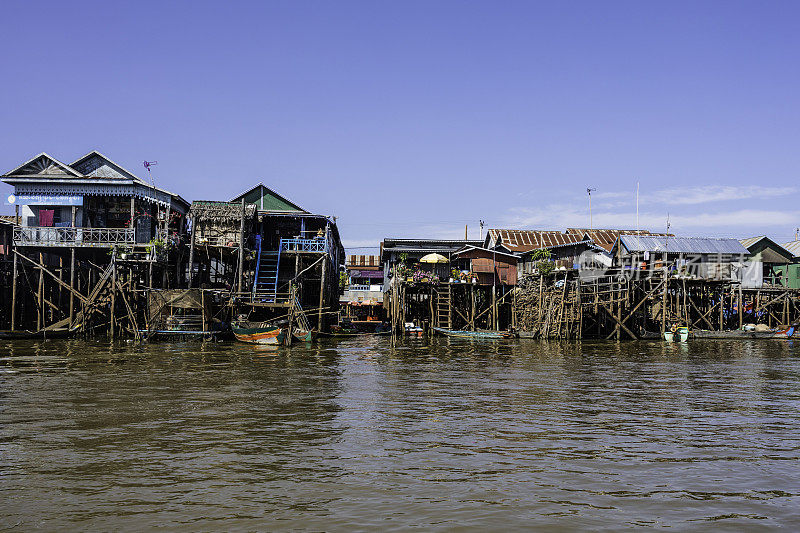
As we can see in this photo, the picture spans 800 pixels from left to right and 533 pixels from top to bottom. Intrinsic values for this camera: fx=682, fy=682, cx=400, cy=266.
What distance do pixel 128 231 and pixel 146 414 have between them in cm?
2562

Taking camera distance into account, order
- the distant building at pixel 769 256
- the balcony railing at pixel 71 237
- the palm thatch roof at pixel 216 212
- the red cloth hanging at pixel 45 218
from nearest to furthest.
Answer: the balcony railing at pixel 71 237
the red cloth hanging at pixel 45 218
the palm thatch roof at pixel 216 212
the distant building at pixel 769 256

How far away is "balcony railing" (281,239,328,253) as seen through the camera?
127 feet

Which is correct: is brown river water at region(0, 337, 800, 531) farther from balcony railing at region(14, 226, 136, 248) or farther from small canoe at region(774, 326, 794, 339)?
small canoe at region(774, 326, 794, 339)

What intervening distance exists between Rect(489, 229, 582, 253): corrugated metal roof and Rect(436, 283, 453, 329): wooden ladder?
9.21 m

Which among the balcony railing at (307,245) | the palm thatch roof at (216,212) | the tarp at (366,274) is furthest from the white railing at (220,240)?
the tarp at (366,274)

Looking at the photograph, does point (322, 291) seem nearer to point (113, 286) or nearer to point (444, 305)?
point (113, 286)

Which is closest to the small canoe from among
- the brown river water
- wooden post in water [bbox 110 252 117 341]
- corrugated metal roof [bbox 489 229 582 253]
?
corrugated metal roof [bbox 489 229 582 253]

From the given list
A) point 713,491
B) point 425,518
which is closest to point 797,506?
point 713,491

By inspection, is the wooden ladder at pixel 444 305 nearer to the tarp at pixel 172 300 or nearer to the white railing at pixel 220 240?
the white railing at pixel 220 240

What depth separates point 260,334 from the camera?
31344mm

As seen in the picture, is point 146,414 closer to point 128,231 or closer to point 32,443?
point 32,443

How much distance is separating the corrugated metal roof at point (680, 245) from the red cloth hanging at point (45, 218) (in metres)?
34.1

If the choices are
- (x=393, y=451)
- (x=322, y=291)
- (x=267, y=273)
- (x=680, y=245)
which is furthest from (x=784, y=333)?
(x=393, y=451)

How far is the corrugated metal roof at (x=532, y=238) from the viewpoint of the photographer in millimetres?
52125
